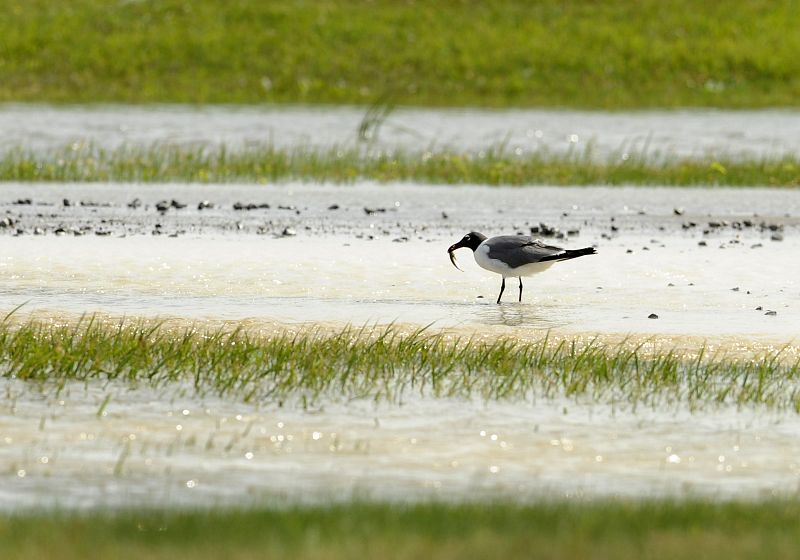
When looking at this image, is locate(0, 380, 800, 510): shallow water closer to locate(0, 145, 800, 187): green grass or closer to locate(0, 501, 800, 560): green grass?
locate(0, 501, 800, 560): green grass

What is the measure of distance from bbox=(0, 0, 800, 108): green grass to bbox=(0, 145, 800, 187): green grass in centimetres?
1580

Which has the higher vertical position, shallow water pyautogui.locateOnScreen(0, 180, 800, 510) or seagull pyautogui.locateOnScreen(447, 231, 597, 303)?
seagull pyautogui.locateOnScreen(447, 231, 597, 303)

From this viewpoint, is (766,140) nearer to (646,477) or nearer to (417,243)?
(417,243)


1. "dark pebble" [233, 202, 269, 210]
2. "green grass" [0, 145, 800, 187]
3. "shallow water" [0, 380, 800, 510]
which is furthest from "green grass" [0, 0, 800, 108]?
"shallow water" [0, 380, 800, 510]

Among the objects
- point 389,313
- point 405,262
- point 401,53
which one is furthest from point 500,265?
point 401,53

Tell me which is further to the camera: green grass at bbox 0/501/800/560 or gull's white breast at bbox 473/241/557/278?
gull's white breast at bbox 473/241/557/278

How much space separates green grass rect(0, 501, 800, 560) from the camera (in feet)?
25.5

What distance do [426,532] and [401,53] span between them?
159 ft

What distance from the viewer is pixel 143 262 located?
21.0 meters

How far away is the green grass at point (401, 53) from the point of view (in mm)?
52062

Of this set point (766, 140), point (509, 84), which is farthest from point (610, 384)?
point (509, 84)

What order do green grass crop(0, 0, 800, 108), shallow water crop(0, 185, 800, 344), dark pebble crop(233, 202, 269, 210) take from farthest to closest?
green grass crop(0, 0, 800, 108) < dark pebble crop(233, 202, 269, 210) < shallow water crop(0, 185, 800, 344)

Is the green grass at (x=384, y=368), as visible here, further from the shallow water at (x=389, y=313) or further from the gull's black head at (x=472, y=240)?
the gull's black head at (x=472, y=240)

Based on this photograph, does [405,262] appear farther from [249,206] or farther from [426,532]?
[426,532]
